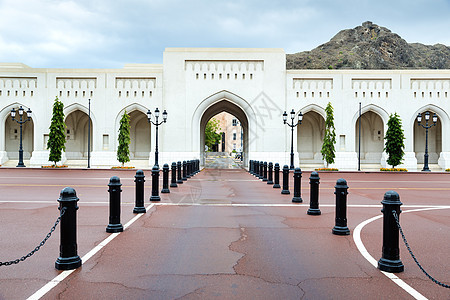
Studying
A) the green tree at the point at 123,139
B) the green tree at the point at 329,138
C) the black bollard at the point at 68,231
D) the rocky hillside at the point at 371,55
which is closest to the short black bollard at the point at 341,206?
the black bollard at the point at 68,231

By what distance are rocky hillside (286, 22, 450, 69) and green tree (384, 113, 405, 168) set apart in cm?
8116

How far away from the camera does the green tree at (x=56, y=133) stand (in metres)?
31.8

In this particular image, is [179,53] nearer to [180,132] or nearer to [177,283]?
[180,132]

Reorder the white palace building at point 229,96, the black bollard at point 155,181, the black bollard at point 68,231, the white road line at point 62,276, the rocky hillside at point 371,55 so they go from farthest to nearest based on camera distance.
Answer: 1. the rocky hillside at point 371,55
2. the white palace building at point 229,96
3. the black bollard at point 155,181
4. the black bollard at point 68,231
5. the white road line at point 62,276

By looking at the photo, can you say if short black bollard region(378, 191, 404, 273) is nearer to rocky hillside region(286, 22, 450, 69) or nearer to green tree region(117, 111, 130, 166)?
green tree region(117, 111, 130, 166)

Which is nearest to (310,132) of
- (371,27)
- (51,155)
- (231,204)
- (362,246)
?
(51,155)

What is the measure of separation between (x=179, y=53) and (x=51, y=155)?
45.3 ft

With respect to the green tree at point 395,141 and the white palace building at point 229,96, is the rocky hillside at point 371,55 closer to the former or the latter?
the white palace building at point 229,96

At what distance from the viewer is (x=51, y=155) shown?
32062 millimetres

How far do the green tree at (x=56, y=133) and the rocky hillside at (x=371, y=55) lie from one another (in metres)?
89.6

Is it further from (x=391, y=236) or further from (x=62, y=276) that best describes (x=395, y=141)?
(x=62, y=276)

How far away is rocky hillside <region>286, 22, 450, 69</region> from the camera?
113m

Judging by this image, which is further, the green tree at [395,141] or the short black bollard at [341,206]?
the green tree at [395,141]

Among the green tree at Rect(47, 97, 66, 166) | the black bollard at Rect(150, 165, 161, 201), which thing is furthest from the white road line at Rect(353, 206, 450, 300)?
the green tree at Rect(47, 97, 66, 166)
